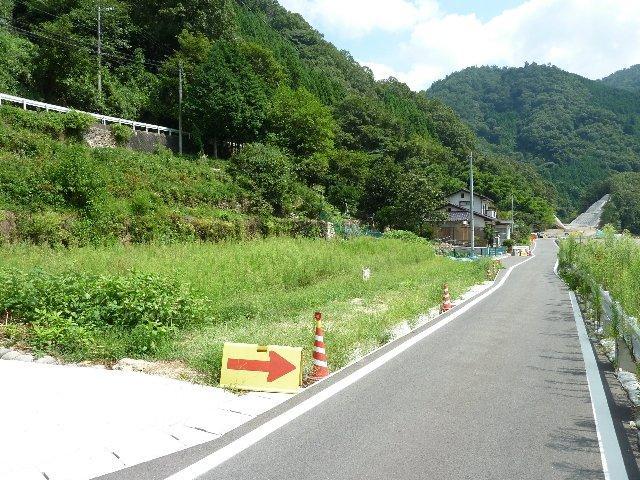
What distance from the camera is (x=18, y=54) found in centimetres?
3288

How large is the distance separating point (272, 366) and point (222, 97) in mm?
33756

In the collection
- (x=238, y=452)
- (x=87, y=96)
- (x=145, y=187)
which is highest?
(x=87, y=96)

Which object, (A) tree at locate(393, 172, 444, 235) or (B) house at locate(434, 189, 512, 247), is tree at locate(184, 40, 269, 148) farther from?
(B) house at locate(434, 189, 512, 247)

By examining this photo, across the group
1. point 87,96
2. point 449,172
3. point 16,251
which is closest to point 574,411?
point 16,251

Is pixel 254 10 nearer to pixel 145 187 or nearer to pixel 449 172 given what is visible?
pixel 449 172

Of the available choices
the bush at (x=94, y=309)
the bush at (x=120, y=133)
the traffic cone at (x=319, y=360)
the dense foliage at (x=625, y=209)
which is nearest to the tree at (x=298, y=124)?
the bush at (x=120, y=133)

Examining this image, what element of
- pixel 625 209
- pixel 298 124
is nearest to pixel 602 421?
pixel 298 124

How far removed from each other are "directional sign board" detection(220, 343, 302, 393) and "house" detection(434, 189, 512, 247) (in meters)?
47.8

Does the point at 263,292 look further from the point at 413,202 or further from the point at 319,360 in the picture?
the point at 413,202

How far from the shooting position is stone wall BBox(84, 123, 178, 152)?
30109mm

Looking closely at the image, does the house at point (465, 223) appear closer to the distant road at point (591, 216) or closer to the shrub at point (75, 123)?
the shrub at point (75, 123)

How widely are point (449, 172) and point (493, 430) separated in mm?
80182

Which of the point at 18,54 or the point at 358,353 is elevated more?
the point at 18,54

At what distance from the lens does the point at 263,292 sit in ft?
45.5
